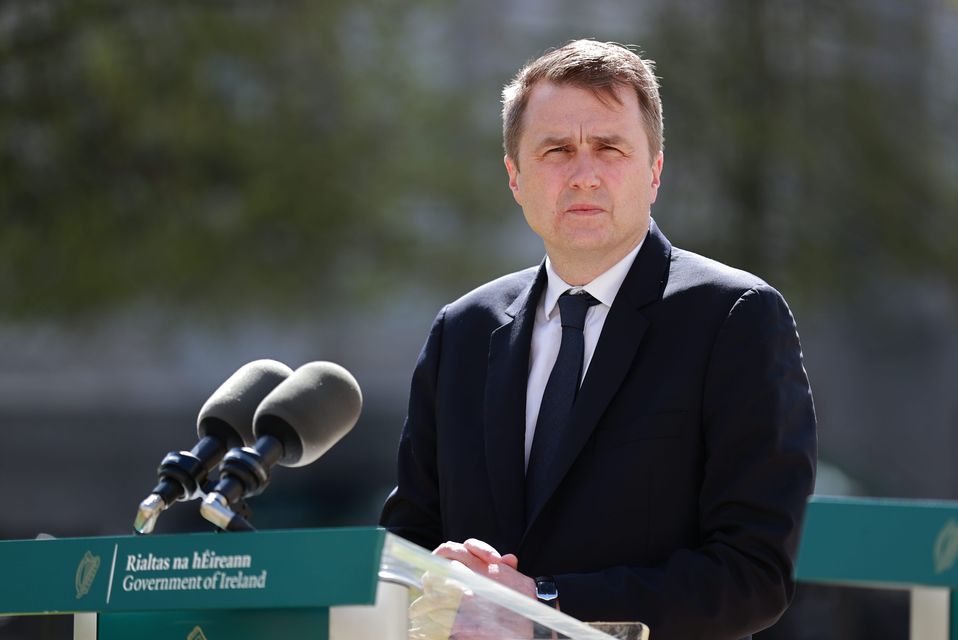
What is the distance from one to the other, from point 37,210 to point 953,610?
11.1 meters

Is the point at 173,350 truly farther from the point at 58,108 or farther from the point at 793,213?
the point at 793,213

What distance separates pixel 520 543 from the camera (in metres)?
3.47

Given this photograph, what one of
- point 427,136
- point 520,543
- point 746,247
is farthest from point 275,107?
point 520,543

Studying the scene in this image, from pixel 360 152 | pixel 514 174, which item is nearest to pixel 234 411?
pixel 514 174

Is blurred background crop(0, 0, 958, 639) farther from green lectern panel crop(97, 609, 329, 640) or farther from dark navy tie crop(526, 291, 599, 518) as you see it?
green lectern panel crop(97, 609, 329, 640)

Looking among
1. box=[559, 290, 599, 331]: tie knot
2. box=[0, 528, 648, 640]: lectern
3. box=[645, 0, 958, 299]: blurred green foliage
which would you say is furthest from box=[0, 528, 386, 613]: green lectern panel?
box=[645, 0, 958, 299]: blurred green foliage

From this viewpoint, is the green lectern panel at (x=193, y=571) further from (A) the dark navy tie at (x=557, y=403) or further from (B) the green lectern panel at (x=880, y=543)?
(A) the dark navy tie at (x=557, y=403)

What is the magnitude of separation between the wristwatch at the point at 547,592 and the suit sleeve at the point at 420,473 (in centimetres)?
71

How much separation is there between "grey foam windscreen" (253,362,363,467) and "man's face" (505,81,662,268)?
2.50 ft

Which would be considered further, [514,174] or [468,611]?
[514,174]

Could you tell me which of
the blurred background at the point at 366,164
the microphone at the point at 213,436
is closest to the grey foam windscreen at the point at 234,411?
the microphone at the point at 213,436

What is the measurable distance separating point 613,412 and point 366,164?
34.2 feet

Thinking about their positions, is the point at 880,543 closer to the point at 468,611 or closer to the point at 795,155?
the point at 468,611

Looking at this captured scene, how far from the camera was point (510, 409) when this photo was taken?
11.9 feet
